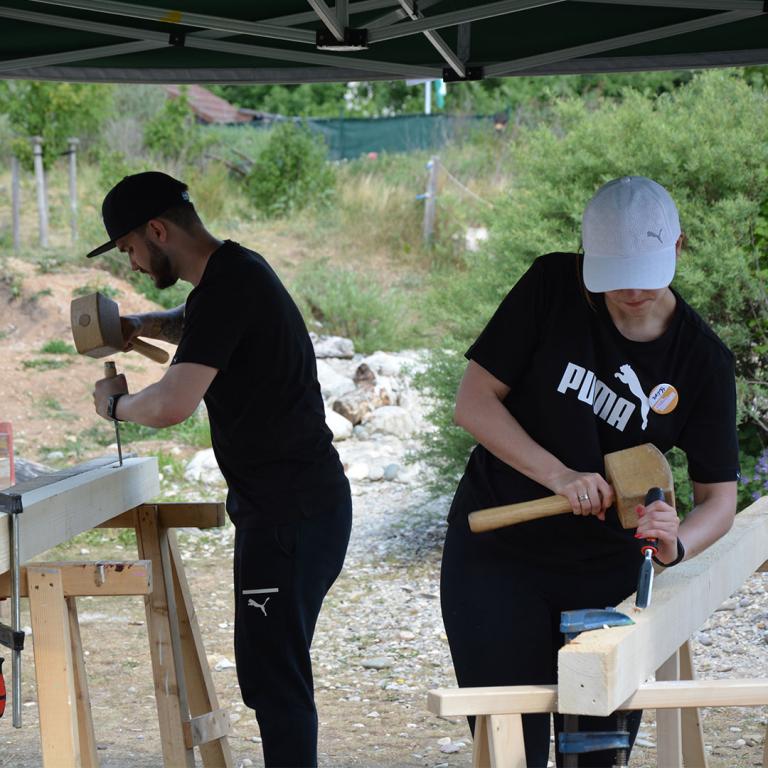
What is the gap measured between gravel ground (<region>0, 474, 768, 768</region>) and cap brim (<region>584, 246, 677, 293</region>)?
7.52 feet

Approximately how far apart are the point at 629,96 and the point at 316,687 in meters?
3.85

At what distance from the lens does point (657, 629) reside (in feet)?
5.96

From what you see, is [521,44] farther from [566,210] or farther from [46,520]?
[566,210]

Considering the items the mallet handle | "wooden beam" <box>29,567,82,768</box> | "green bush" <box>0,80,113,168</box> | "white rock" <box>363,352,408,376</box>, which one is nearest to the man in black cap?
the mallet handle

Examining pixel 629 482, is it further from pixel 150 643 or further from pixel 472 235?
pixel 472 235

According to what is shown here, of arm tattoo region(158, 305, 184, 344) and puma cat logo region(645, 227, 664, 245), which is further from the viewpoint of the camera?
arm tattoo region(158, 305, 184, 344)

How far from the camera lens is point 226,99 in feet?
101

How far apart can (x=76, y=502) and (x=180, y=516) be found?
47 centimetres

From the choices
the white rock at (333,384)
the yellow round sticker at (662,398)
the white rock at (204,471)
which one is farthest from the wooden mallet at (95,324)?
the white rock at (333,384)

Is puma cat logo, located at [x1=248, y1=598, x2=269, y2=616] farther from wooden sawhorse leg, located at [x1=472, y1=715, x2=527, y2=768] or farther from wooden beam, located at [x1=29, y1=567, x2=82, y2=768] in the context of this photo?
wooden sawhorse leg, located at [x1=472, y1=715, x2=527, y2=768]

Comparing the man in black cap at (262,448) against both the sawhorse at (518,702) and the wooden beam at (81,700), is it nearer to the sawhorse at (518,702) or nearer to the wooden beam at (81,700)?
the wooden beam at (81,700)

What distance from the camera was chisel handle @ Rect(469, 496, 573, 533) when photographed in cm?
203

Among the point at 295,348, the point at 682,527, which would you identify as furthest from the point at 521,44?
the point at 682,527

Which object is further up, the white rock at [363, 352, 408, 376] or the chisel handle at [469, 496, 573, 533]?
the chisel handle at [469, 496, 573, 533]
